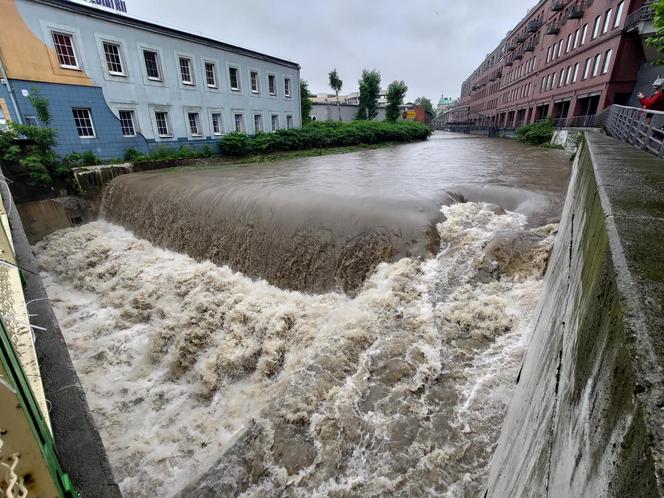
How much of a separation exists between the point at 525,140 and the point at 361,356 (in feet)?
97.7

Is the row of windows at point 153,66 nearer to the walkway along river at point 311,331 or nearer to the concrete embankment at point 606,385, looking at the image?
the walkway along river at point 311,331

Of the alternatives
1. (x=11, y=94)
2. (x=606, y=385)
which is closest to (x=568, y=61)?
(x=606, y=385)

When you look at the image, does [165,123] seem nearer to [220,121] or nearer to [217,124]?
[217,124]

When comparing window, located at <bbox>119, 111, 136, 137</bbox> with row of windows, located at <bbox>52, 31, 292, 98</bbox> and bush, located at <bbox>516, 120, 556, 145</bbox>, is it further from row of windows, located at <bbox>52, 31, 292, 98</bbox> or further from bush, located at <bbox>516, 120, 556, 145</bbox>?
bush, located at <bbox>516, 120, 556, 145</bbox>

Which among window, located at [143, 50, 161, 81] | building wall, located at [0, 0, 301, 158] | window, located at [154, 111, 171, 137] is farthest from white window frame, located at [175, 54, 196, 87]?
window, located at [154, 111, 171, 137]

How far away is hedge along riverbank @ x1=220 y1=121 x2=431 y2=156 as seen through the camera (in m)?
21.7

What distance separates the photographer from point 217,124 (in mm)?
22938

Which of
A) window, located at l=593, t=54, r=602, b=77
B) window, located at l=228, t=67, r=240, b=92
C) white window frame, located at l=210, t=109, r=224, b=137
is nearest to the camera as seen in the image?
white window frame, located at l=210, t=109, r=224, b=137

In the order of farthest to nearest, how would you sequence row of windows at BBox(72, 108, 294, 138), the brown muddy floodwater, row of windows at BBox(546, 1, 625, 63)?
row of windows at BBox(546, 1, 625, 63) → row of windows at BBox(72, 108, 294, 138) → the brown muddy floodwater

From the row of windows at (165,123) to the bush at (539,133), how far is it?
20520 millimetres

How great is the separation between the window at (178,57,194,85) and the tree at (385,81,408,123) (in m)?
32.3

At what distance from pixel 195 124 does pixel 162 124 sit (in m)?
2.18

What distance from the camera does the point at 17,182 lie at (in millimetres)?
12742

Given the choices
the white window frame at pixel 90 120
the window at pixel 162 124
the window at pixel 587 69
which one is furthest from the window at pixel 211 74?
the window at pixel 587 69
